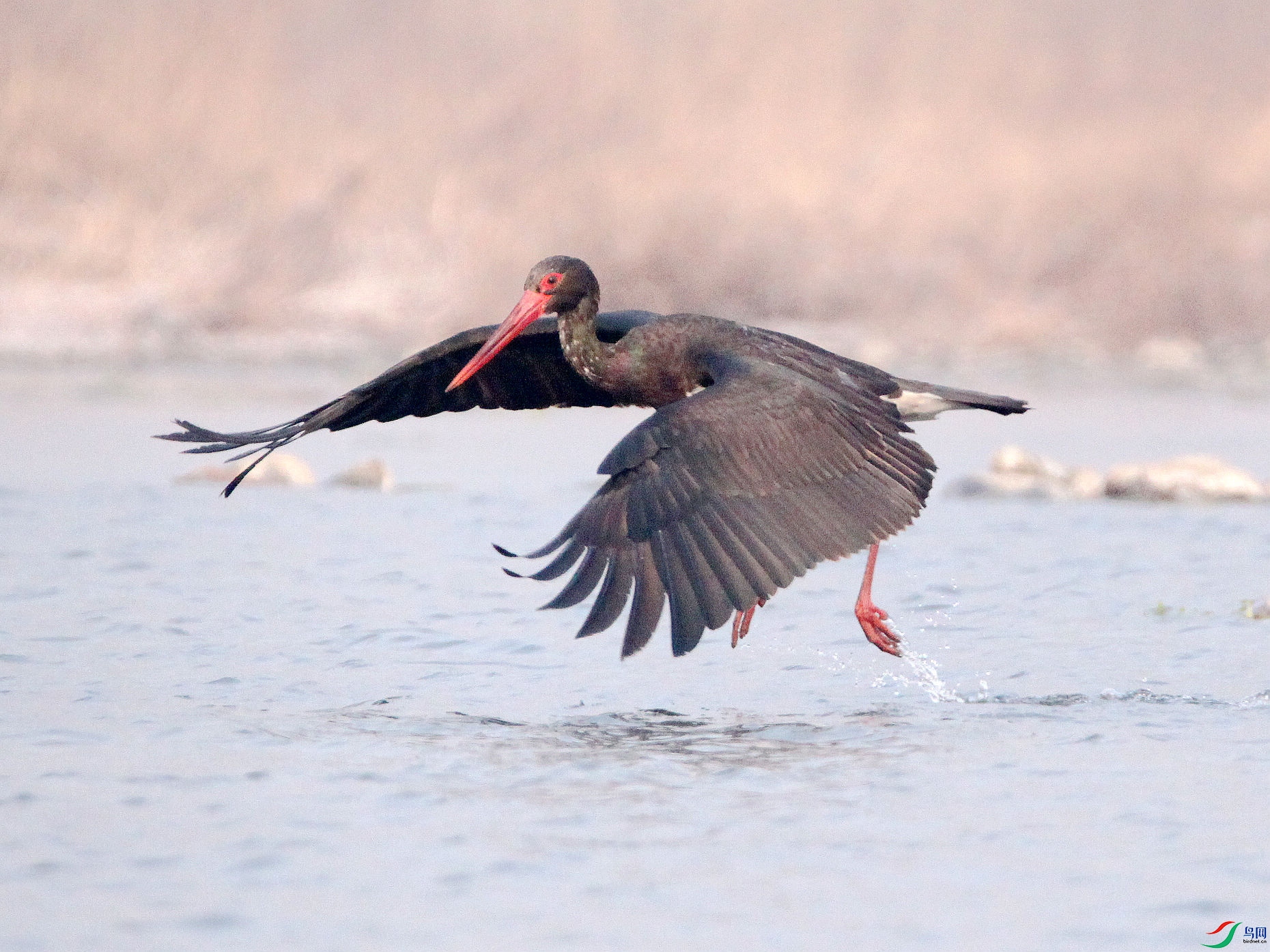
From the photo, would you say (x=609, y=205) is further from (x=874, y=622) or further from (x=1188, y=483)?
(x=874, y=622)

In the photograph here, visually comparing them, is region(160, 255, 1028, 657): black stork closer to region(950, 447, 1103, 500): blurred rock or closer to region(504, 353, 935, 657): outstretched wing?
region(504, 353, 935, 657): outstretched wing

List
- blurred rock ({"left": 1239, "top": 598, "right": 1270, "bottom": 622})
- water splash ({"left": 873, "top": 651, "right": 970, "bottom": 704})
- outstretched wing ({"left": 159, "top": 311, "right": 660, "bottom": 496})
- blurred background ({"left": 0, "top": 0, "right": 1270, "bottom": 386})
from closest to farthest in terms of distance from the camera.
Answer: water splash ({"left": 873, "top": 651, "right": 970, "bottom": 704})
outstretched wing ({"left": 159, "top": 311, "right": 660, "bottom": 496})
blurred rock ({"left": 1239, "top": 598, "right": 1270, "bottom": 622})
blurred background ({"left": 0, "top": 0, "right": 1270, "bottom": 386})

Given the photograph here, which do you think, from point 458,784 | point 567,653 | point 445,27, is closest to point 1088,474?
point 567,653

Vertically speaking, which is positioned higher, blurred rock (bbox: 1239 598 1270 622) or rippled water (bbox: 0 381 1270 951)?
blurred rock (bbox: 1239 598 1270 622)

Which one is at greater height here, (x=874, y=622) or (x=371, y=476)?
(x=371, y=476)

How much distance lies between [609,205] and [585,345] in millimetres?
11417

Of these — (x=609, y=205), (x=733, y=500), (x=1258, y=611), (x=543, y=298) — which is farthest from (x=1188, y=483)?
(x=609, y=205)

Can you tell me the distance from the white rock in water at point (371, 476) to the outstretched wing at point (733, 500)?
536cm

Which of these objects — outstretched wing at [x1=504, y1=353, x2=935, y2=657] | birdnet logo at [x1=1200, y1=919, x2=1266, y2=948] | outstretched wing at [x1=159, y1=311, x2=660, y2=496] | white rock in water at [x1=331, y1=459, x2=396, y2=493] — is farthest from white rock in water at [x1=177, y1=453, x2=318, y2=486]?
birdnet logo at [x1=1200, y1=919, x2=1266, y2=948]

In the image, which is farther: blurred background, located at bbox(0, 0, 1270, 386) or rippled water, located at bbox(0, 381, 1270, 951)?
blurred background, located at bbox(0, 0, 1270, 386)

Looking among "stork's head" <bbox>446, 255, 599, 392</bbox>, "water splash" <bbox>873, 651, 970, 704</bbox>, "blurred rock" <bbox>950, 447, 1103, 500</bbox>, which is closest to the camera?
"water splash" <bbox>873, 651, 970, 704</bbox>

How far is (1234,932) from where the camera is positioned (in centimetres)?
415

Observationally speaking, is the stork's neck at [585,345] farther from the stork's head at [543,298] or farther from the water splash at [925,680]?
the water splash at [925,680]

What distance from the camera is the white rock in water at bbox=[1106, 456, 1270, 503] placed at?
35.4ft
